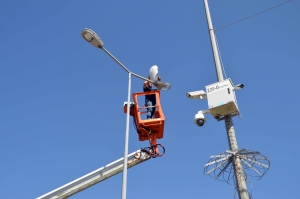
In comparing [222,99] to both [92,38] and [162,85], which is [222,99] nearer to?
[162,85]

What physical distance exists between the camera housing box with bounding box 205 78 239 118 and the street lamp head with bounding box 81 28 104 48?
4.48 metres

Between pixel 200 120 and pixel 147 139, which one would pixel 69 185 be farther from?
pixel 200 120

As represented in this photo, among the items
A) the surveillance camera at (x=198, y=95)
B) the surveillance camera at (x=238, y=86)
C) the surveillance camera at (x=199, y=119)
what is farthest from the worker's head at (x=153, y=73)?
the surveillance camera at (x=238, y=86)

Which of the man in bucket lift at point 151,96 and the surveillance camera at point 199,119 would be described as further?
the man in bucket lift at point 151,96

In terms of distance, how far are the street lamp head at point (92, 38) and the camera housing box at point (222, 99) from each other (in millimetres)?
4484

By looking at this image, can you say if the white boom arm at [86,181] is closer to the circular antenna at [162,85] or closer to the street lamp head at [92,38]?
the circular antenna at [162,85]

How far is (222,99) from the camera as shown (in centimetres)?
1322

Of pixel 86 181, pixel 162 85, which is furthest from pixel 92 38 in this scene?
pixel 86 181

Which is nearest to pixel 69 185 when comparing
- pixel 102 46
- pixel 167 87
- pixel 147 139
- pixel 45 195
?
pixel 45 195

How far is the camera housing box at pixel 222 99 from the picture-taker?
13.1m

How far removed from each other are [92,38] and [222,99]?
16.4 ft

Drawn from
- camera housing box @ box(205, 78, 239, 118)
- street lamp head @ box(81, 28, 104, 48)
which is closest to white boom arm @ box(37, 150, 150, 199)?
camera housing box @ box(205, 78, 239, 118)

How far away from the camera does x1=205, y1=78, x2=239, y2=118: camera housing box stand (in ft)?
43.1

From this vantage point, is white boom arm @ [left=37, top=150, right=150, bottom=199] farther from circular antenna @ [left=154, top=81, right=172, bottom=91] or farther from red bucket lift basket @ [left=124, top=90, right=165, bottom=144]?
circular antenna @ [left=154, top=81, right=172, bottom=91]
